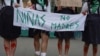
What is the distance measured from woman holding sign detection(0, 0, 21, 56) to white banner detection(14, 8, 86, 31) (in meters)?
0.14

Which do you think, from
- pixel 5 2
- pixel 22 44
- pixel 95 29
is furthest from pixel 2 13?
pixel 22 44

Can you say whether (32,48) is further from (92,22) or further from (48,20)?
(92,22)

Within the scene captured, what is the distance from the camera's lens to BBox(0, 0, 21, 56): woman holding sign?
8.18m

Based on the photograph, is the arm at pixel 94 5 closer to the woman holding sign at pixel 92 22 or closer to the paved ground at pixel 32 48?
the woman holding sign at pixel 92 22

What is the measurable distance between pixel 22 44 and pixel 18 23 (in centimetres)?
358

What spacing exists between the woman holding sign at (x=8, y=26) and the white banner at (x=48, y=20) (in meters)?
0.14

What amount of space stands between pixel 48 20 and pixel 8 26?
955mm

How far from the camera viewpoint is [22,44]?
38.9 feet

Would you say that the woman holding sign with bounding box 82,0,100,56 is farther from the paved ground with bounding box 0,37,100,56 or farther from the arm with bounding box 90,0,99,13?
the paved ground with bounding box 0,37,100,56

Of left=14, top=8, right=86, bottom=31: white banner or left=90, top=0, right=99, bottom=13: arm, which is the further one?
left=14, top=8, right=86, bottom=31: white banner

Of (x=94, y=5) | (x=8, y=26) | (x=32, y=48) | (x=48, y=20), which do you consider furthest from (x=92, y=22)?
(x=32, y=48)

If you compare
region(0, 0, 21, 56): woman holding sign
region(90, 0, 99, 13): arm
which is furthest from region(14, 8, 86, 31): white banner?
region(90, 0, 99, 13): arm

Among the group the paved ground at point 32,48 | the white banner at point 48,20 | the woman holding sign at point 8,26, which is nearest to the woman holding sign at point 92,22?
the white banner at point 48,20

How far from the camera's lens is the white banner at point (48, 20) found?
8430mm
